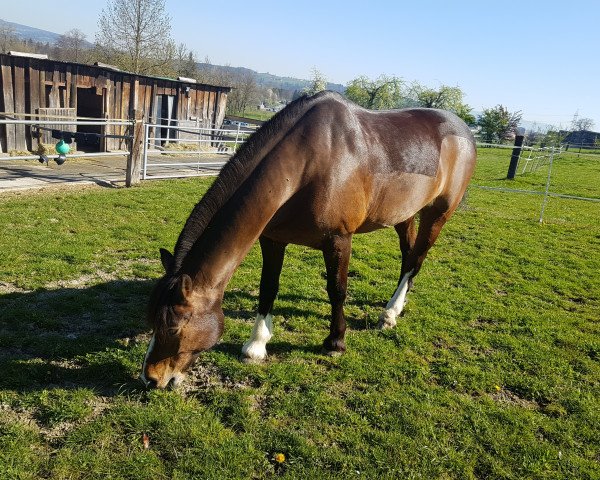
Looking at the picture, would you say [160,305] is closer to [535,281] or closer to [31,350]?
[31,350]

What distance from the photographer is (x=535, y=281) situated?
580 cm

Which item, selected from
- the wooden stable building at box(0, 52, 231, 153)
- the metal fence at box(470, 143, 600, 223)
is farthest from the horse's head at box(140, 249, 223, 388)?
the metal fence at box(470, 143, 600, 223)

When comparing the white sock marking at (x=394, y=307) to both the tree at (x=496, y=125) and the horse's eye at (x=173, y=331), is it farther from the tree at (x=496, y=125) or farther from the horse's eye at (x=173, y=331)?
the tree at (x=496, y=125)

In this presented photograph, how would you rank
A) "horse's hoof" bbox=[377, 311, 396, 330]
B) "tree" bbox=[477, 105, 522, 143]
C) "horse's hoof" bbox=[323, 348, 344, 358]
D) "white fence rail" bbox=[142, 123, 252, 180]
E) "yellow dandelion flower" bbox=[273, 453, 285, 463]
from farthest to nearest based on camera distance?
"tree" bbox=[477, 105, 522, 143], "white fence rail" bbox=[142, 123, 252, 180], "horse's hoof" bbox=[377, 311, 396, 330], "horse's hoof" bbox=[323, 348, 344, 358], "yellow dandelion flower" bbox=[273, 453, 285, 463]

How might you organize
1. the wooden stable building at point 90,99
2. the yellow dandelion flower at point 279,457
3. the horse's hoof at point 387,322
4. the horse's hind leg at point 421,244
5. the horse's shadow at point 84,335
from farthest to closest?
the wooden stable building at point 90,99
the horse's hind leg at point 421,244
the horse's hoof at point 387,322
the horse's shadow at point 84,335
the yellow dandelion flower at point 279,457

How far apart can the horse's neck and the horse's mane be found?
0.15 feet

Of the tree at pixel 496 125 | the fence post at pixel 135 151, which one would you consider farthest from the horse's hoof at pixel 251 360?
the tree at pixel 496 125

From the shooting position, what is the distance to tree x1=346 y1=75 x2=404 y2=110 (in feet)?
124

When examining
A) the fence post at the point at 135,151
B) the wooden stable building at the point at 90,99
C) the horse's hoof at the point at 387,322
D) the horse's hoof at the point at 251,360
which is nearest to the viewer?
the horse's hoof at the point at 251,360

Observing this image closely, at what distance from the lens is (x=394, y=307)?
165 inches

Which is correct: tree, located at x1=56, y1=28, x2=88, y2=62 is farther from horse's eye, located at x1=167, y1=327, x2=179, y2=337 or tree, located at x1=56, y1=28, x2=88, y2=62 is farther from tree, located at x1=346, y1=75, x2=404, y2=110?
horse's eye, located at x1=167, y1=327, x2=179, y2=337

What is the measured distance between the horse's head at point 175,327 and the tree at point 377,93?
122 ft

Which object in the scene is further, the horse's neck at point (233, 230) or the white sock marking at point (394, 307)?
the white sock marking at point (394, 307)

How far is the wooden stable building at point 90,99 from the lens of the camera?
40.6 ft
